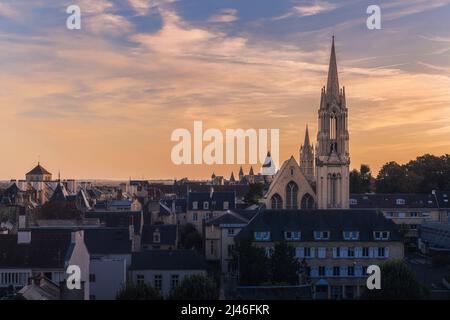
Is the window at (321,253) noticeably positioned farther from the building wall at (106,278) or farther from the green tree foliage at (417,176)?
the green tree foliage at (417,176)

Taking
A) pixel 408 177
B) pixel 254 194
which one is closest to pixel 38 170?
pixel 254 194

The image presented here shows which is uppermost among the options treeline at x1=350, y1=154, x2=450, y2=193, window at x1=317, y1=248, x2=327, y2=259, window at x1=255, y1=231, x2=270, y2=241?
treeline at x1=350, y1=154, x2=450, y2=193

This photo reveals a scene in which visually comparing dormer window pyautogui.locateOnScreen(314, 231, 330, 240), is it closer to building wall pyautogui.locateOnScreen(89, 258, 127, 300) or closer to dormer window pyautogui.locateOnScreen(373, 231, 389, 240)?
dormer window pyautogui.locateOnScreen(373, 231, 389, 240)

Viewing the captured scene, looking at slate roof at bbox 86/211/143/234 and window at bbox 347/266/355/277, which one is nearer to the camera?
window at bbox 347/266/355/277

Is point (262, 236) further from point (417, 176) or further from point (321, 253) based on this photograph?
point (417, 176)

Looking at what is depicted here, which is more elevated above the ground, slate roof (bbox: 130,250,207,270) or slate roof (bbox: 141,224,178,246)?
slate roof (bbox: 141,224,178,246)

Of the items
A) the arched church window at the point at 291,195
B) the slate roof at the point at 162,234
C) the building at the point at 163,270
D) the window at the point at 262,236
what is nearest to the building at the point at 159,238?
the slate roof at the point at 162,234

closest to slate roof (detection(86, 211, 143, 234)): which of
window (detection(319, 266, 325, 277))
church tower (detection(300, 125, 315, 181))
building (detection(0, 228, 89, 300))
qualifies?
window (detection(319, 266, 325, 277))
